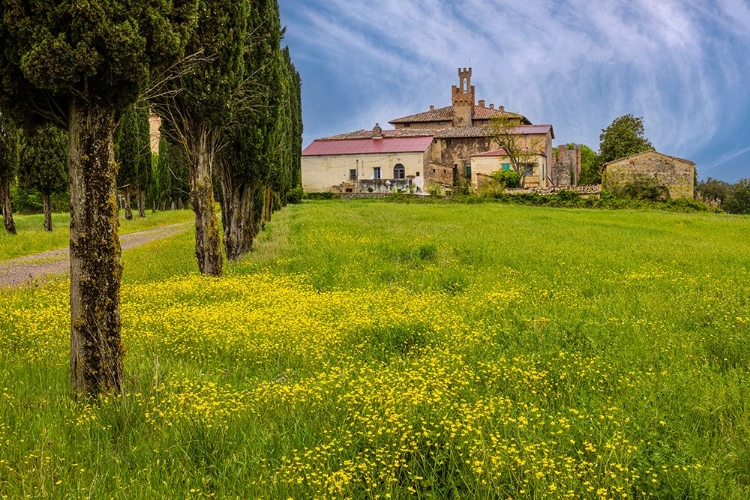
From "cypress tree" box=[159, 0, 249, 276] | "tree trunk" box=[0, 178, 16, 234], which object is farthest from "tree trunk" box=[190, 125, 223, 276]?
"tree trunk" box=[0, 178, 16, 234]

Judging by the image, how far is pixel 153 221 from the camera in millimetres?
37062

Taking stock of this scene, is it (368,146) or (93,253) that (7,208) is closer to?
(93,253)

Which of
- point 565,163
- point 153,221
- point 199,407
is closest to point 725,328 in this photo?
point 199,407

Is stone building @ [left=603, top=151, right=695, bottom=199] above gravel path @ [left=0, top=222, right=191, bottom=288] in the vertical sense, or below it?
above

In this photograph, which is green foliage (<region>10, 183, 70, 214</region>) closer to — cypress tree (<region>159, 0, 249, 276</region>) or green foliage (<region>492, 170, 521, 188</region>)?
green foliage (<region>492, 170, 521, 188</region>)

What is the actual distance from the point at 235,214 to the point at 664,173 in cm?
5034

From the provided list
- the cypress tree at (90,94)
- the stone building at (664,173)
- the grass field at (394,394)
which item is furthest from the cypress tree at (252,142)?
the stone building at (664,173)

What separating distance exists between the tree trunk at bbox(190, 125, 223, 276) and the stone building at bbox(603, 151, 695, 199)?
163 feet

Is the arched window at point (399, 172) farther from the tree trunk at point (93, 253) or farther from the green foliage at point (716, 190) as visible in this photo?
the tree trunk at point (93, 253)

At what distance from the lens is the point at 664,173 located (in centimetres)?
5284

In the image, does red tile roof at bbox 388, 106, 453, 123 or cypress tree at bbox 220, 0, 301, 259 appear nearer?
cypress tree at bbox 220, 0, 301, 259

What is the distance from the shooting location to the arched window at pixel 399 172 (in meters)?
64.0

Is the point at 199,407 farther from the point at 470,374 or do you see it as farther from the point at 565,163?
the point at 565,163

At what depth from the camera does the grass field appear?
3504 mm
